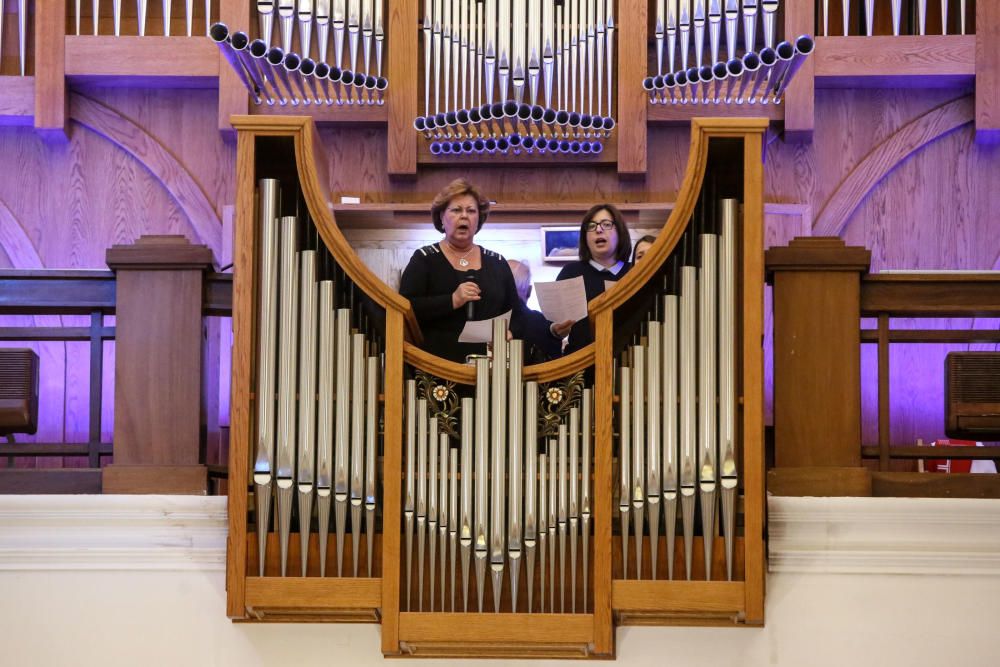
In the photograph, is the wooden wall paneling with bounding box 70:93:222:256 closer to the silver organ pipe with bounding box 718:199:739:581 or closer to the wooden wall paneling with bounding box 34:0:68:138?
the wooden wall paneling with bounding box 34:0:68:138

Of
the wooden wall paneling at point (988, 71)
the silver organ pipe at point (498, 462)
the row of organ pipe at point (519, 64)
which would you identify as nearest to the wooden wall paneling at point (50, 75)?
the row of organ pipe at point (519, 64)

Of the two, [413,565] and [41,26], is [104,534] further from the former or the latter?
[41,26]

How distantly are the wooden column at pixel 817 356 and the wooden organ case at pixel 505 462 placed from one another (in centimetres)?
25

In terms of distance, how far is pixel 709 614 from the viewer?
4.09 meters

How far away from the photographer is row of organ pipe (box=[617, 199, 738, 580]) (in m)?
4.09

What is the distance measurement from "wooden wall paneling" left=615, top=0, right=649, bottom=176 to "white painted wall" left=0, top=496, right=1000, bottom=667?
263 cm

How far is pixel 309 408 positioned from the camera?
4.17 metres

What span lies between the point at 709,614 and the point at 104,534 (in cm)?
182

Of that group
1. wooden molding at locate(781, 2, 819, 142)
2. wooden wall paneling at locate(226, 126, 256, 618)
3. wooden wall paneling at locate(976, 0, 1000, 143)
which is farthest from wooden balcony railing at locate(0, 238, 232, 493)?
wooden wall paneling at locate(976, 0, 1000, 143)

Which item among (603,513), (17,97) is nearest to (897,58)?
(603,513)

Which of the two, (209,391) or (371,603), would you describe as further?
(209,391)

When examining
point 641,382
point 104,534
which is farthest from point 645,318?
point 104,534

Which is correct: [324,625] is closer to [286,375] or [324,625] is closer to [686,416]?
[286,375]

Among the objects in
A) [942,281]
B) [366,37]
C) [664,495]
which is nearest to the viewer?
[664,495]
